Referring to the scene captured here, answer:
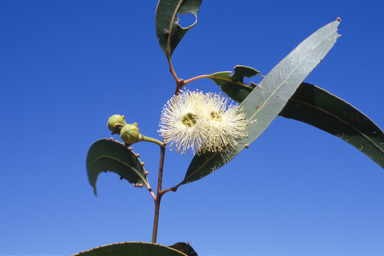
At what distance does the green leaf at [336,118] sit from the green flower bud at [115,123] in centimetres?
85

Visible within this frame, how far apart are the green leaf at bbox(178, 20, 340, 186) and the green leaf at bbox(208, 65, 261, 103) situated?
16 cm

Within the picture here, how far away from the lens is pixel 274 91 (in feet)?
5.24

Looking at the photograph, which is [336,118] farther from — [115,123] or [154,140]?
[115,123]

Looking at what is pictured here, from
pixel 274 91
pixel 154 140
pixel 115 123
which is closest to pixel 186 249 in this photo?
pixel 154 140

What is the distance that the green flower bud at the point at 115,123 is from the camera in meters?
1.56

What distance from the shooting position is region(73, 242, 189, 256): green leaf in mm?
1252

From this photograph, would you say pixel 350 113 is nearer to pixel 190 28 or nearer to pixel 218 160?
pixel 218 160

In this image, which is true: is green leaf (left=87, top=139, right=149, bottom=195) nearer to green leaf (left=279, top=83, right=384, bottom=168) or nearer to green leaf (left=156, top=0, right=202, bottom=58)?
green leaf (left=156, top=0, right=202, bottom=58)

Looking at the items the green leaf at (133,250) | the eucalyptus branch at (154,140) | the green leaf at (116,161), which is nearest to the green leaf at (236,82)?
the eucalyptus branch at (154,140)

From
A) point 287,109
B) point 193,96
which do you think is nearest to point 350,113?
point 287,109

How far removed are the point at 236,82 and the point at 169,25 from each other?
18.6 inches

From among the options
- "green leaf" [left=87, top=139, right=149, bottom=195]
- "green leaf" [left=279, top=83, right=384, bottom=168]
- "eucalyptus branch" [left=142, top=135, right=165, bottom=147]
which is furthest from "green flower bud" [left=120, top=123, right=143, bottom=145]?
"green leaf" [left=279, top=83, right=384, bottom=168]

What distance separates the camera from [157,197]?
1.50 metres

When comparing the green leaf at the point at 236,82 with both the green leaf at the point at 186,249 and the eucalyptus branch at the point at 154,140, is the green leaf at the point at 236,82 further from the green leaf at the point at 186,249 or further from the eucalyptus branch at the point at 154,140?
the green leaf at the point at 186,249
